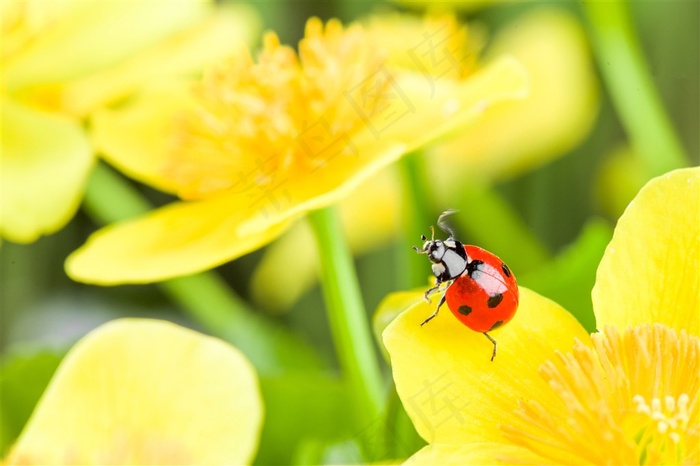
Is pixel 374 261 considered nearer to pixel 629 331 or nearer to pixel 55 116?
pixel 55 116

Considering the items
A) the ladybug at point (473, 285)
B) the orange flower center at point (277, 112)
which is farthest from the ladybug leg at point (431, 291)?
the orange flower center at point (277, 112)

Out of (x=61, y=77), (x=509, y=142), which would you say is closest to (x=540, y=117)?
(x=509, y=142)

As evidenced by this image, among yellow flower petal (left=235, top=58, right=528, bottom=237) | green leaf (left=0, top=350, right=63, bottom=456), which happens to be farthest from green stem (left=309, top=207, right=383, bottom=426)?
green leaf (left=0, top=350, right=63, bottom=456)

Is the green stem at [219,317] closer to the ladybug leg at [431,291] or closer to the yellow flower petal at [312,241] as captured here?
the yellow flower petal at [312,241]

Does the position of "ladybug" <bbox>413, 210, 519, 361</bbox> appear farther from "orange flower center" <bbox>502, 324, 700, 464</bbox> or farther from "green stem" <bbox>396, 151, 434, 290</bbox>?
"green stem" <bbox>396, 151, 434, 290</bbox>

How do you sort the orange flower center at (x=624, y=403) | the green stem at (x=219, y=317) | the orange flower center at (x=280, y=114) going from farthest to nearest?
the green stem at (x=219, y=317), the orange flower center at (x=280, y=114), the orange flower center at (x=624, y=403)

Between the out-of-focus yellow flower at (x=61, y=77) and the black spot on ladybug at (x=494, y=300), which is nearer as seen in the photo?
the black spot on ladybug at (x=494, y=300)

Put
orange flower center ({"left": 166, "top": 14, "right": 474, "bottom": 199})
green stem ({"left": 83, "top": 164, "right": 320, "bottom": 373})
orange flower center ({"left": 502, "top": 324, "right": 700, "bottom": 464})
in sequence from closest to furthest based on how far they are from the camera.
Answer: orange flower center ({"left": 502, "top": 324, "right": 700, "bottom": 464}) < orange flower center ({"left": 166, "top": 14, "right": 474, "bottom": 199}) < green stem ({"left": 83, "top": 164, "right": 320, "bottom": 373})
